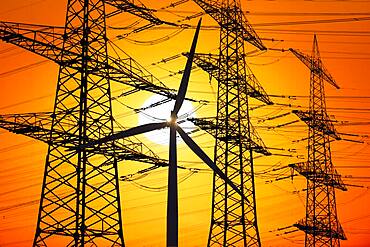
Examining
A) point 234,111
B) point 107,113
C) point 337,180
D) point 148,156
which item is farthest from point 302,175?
point 107,113

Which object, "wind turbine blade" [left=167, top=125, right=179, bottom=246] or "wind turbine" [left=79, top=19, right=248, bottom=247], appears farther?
"wind turbine" [left=79, top=19, right=248, bottom=247]

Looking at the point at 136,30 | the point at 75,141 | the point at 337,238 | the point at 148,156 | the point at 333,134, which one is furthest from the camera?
the point at 333,134

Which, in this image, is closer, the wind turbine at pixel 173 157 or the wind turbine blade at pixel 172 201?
the wind turbine blade at pixel 172 201

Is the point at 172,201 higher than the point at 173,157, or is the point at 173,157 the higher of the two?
the point at 173,157

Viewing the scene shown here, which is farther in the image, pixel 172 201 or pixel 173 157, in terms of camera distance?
pixel 173 157

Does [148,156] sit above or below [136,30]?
below

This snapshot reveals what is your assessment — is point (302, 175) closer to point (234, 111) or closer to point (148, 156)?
point (234, 111)

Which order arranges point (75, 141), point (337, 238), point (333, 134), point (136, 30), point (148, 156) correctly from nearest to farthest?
point (75, 141) < point (148, 156) < point (136, 30) < point (337, 238) < point (333, 134)

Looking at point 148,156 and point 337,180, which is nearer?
point 148,156
